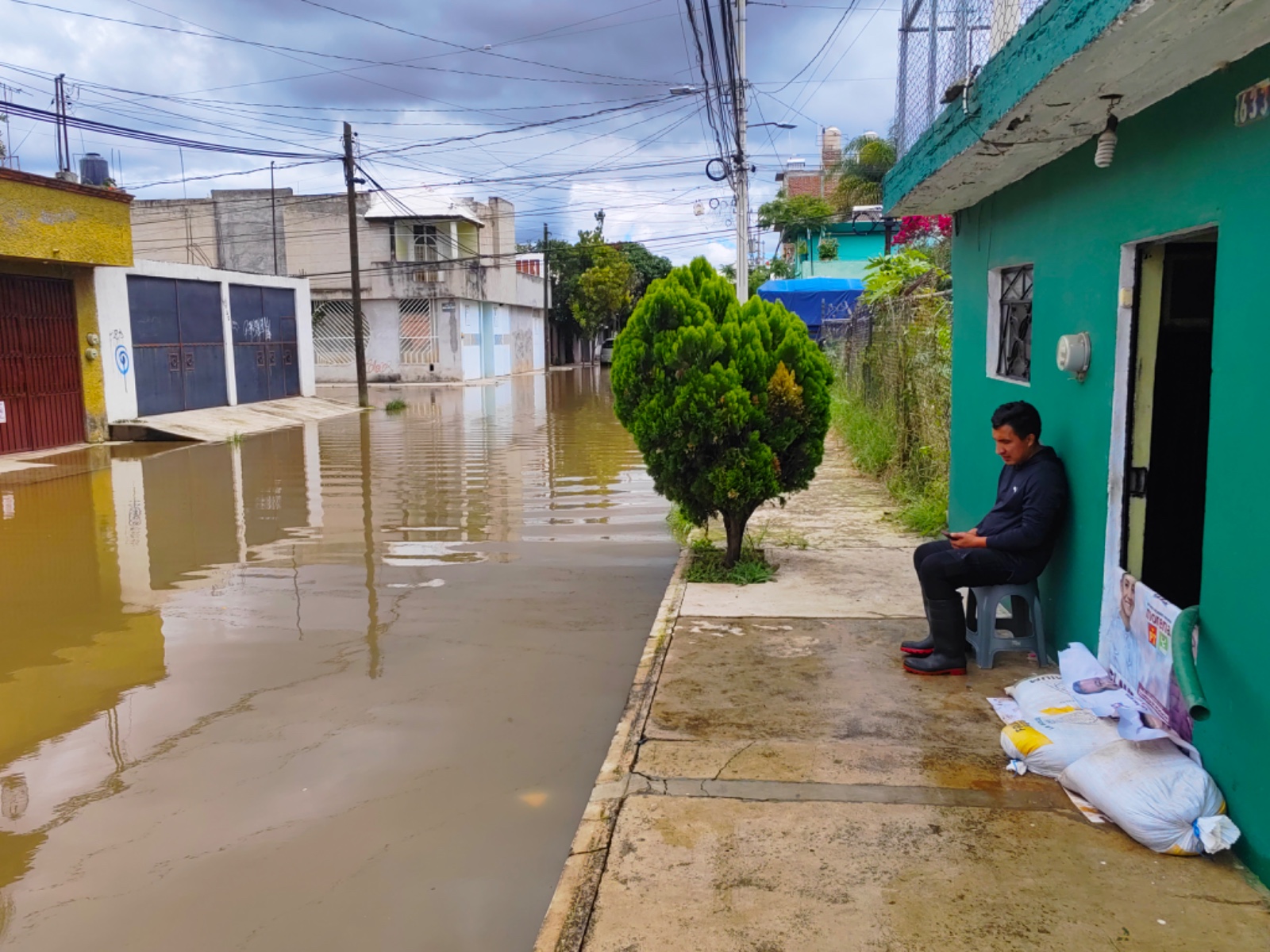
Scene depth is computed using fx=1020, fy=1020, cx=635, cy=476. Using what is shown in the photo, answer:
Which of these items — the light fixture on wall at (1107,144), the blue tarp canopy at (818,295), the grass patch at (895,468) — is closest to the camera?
the light fixture on wall at (1107,144)

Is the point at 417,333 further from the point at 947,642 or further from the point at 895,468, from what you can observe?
the point at 947,642

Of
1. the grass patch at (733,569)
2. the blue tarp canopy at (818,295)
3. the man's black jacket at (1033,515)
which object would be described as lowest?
the grass patch at (733,569)

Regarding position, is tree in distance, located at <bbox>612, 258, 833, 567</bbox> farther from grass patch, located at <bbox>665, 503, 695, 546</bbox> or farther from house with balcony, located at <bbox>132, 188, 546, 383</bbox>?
house with balcony, located at <bbox>132, 188, 546, 383</bbox>

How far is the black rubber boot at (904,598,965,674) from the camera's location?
4934mm

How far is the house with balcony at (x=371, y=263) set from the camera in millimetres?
37125

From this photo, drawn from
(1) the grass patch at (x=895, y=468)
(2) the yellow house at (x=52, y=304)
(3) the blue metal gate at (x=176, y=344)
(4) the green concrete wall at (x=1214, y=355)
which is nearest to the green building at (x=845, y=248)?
(3) the blue metal gate at (x=176, y=344)

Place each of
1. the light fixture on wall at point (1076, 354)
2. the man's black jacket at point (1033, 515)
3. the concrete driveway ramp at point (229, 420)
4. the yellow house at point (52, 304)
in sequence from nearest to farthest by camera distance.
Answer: the light fixture on wall at point (1076, 354), the man's black jacket at point (1033, 515), the yellow house at point (52, 304), the concrete driveway ramp at point (229, 420)

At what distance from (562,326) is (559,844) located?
56.8 meters

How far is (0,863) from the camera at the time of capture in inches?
148

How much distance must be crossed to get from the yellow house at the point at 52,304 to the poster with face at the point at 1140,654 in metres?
15.5

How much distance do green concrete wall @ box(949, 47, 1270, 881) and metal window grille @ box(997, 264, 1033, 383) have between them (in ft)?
0.83

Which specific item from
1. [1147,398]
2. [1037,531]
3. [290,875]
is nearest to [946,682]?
[1037,531]

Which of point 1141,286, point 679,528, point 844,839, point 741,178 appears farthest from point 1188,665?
point 741,178

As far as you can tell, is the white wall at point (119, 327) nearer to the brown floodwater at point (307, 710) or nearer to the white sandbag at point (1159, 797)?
the brown floodwater at point (307, 710)
